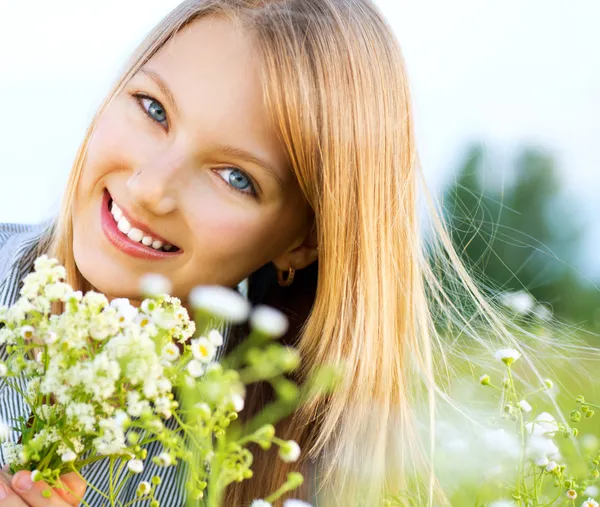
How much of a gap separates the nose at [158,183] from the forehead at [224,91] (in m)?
0.07

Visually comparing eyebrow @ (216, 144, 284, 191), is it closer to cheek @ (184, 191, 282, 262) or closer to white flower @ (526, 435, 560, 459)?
cheek @ (184, 191, 282, 262)

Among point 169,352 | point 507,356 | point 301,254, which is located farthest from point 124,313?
point 301,254

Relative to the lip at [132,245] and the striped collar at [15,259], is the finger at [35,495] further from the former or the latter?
the striped collar at [15,259]

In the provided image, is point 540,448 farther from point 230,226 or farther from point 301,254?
point 301,254

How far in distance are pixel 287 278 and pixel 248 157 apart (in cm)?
45

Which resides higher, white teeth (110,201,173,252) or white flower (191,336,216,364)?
white flower (191,336,216,364)

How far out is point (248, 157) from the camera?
1.36m

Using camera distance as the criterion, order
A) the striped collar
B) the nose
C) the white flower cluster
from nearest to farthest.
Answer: the white flower cluster, the nose, the striped collar

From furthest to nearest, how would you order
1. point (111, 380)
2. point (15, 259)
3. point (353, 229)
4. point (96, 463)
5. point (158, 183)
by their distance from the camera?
point (15, 259) < point (96, 463) < point (353, 229) < point (158, 183) < point (111, 380)

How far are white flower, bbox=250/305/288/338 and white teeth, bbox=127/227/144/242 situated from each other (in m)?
0.32

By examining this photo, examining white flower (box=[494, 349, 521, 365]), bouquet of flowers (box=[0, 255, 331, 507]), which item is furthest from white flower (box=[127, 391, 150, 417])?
white flower (box=[494, 349, 521, 365])

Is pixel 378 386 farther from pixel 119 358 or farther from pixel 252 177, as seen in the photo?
pixel 119 358

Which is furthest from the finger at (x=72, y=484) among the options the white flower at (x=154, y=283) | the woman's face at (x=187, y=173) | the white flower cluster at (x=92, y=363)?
the woman's face at (x=187, y=173)

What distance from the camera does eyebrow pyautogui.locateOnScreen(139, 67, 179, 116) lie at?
52.7 inches
